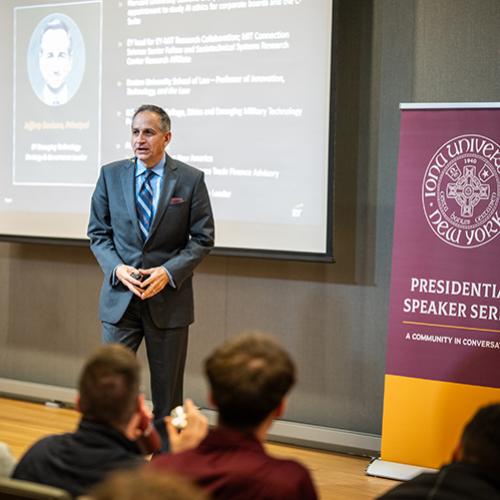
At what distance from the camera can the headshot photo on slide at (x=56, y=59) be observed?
530 cm

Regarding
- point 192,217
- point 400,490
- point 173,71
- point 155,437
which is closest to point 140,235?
point 192,217

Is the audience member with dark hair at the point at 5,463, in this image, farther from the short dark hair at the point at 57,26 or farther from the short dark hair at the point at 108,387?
the short dark hair at the point at 57,26

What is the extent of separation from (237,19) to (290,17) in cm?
32

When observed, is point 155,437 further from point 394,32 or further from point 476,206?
point 394,32

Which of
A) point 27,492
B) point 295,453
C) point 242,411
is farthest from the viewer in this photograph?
point 295,453

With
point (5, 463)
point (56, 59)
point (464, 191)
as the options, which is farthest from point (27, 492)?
point (56, 59)

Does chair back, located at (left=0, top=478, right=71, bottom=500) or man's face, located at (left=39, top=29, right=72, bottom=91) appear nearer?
chair back, located at (left=0, top=478, right=71, bottom=500)

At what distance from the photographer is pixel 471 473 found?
67.9 inches

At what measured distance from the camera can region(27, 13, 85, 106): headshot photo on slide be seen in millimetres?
5305

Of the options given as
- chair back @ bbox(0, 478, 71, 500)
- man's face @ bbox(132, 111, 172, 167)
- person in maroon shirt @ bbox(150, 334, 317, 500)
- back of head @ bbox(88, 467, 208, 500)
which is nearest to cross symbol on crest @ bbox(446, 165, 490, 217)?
man's face @ bbox(132, 111, 172, 167)

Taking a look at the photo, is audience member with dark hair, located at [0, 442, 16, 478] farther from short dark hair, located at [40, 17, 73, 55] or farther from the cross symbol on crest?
short dark hair, located at [40, 17, 73, 55]

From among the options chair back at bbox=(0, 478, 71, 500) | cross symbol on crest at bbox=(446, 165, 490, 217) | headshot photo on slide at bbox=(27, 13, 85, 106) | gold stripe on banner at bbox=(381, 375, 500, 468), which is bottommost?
gold stripe on banner at bbox=(381, 375, 500, 468)

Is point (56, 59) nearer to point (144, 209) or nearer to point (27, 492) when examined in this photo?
point (144, 209)

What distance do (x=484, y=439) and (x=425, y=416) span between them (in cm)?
241
